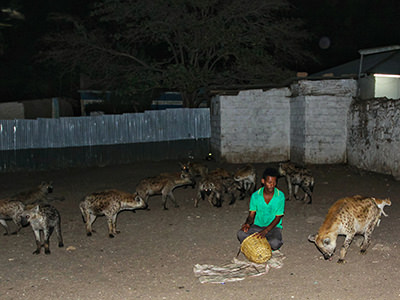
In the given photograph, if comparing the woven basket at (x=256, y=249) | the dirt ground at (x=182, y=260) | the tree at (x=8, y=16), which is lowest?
the dirt ground at (x=182, y=260)

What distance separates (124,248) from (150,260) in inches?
30.6

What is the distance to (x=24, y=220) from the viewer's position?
613 cm

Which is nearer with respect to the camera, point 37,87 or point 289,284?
point 289,284

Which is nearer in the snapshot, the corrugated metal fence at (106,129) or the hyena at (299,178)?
the hyena at (299,178)

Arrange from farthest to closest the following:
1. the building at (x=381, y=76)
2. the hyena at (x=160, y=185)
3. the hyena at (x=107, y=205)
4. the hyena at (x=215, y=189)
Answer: the building at (x=381, y=76), the hyena at (x=160, y=185), the hyena at (x=215, y=189), the hyena at (x=107, y=205)

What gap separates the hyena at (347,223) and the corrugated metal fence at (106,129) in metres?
9.91

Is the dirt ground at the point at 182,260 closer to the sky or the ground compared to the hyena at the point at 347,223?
closer to the ground

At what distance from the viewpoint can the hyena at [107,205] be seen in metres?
6.94

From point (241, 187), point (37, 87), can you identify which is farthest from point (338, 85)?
point (37, 87)

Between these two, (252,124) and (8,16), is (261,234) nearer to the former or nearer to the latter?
(252,124)

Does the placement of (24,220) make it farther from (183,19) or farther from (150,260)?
(183,19)

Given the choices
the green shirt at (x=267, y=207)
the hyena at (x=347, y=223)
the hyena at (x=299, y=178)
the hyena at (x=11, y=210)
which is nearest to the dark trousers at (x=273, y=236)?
the green shirt at (x=267, y=207)

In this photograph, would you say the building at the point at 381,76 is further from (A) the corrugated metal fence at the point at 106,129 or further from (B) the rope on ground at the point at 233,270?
(B) the rope on ground at the point at 233,270

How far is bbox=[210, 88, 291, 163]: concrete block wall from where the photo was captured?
1389 cm
